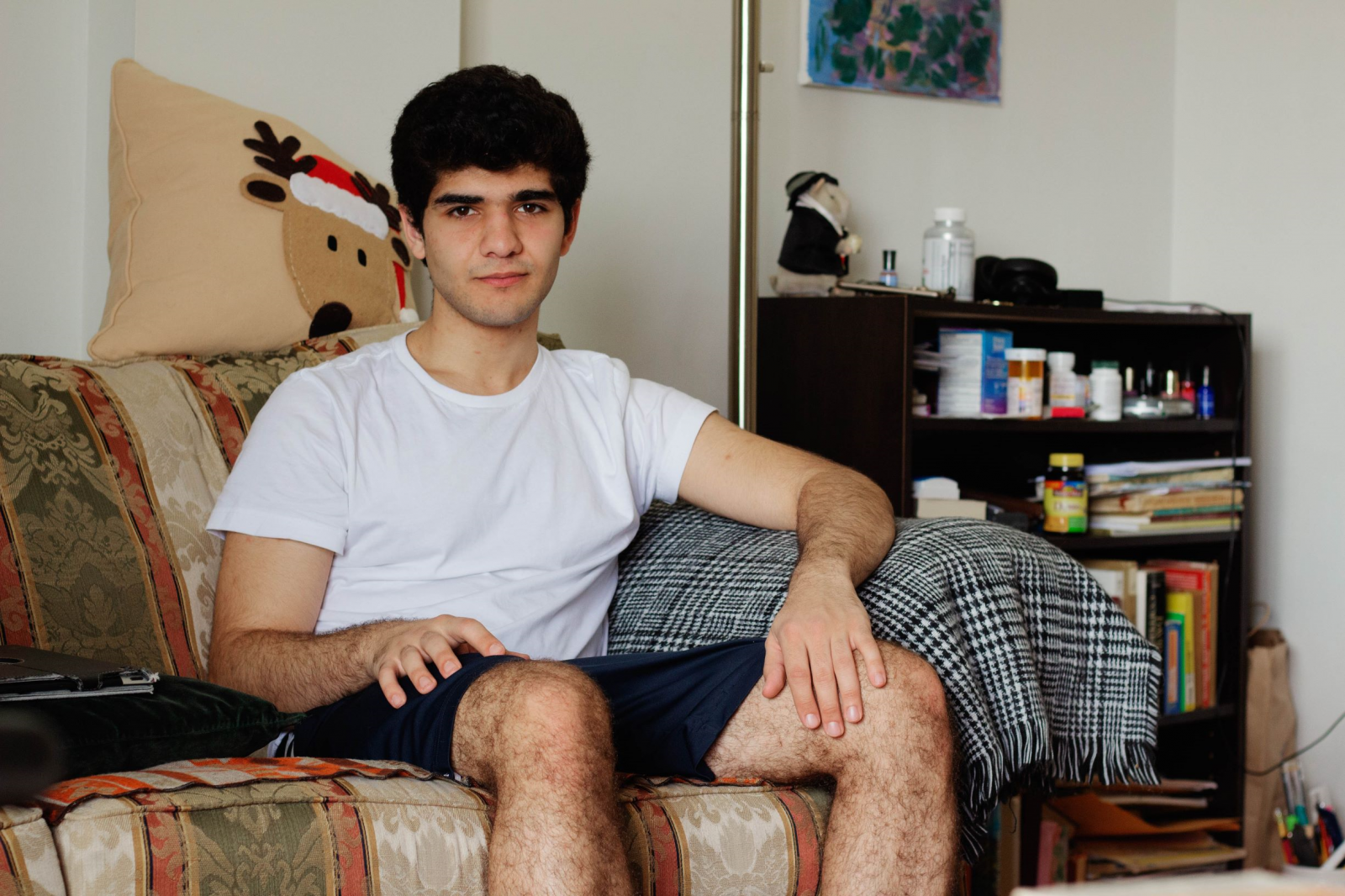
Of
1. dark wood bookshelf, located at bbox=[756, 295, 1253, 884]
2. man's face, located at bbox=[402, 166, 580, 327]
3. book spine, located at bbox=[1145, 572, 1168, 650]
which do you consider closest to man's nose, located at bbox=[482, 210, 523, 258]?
man's face, located at bbox=[402, 166, 580, 327]

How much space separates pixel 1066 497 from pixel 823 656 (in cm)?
137

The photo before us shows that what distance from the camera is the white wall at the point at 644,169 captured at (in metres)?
2.21

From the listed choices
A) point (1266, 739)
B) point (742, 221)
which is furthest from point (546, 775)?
point (1266, 739)

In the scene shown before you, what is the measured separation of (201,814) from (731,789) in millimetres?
465

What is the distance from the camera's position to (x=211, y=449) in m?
1.48

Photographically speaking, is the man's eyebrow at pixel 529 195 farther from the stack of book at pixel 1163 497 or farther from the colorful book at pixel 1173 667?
the colorful book at pixel 1173 667

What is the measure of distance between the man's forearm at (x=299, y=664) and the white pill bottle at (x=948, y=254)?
1.59 m

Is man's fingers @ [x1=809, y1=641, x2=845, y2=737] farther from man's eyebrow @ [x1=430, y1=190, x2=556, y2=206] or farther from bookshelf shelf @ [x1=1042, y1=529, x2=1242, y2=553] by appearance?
bookshelf shelf @ [x1=1042, y1=529, x2=1242, y2=553]

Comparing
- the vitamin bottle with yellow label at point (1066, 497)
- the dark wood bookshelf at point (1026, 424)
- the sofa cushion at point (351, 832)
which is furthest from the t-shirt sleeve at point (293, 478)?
the vitamin bottle with yellow label at point (1066, 497)

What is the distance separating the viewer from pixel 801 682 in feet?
3.74

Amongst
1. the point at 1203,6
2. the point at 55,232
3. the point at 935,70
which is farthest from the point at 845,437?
the point at 1203,6

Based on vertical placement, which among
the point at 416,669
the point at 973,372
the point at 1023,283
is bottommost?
the point at 416,669

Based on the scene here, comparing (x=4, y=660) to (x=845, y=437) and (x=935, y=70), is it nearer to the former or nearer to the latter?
(x=845, y=437)

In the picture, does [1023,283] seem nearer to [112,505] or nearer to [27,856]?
[112,505]
